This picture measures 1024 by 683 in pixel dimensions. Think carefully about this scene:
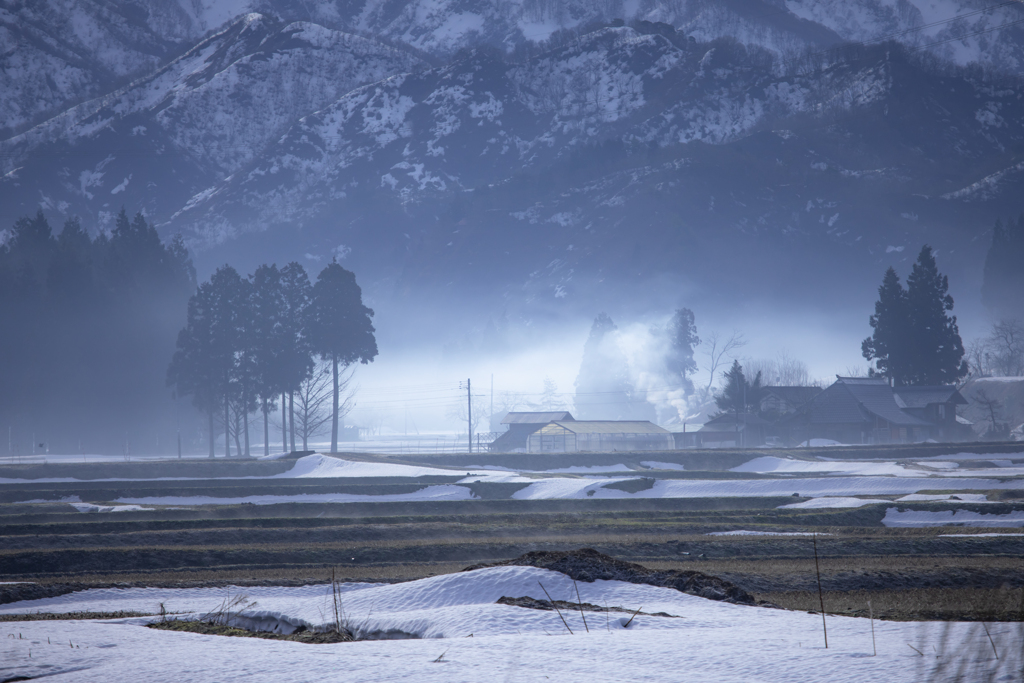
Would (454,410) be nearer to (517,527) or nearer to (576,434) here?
(576,434)

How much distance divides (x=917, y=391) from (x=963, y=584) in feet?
261

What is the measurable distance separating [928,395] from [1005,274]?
72392mm

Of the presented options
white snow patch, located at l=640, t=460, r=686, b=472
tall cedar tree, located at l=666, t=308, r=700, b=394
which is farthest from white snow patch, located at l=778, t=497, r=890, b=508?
tall cedar tree, located at l=666, t=308, r=700, b=394

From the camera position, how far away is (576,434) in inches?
3250

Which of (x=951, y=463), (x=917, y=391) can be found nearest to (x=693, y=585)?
(x=951, y=463)

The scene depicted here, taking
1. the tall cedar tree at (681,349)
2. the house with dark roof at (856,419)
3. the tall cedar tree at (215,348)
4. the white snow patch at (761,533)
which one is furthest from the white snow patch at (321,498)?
the tall cedar tree at (681,349)

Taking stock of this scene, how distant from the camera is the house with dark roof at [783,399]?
89062mm

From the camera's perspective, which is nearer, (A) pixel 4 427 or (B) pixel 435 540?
(B) pixel 435 540

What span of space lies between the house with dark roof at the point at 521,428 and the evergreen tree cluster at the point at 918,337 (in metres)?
39.9

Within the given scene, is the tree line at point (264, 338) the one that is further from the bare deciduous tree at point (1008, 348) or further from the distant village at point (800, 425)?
the bare deciduous tree at point (1008, 348)

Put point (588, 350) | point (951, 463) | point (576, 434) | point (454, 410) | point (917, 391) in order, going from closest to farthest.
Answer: point (951, 463) < point (576, 434) < point (917, 391) < point (588, 350) < point (454, 410)

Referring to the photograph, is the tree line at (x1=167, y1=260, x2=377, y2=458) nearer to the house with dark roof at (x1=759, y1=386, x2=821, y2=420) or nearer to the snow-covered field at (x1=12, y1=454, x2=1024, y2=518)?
the snow-covered field at (x1=12, y1=454, x2=1024, y2=518)

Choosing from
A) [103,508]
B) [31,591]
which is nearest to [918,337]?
[103,508]

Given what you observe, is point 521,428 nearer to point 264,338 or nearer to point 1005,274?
point 264,338
